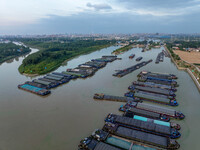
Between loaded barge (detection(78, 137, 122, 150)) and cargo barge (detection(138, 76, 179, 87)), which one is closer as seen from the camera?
loaded barge (detection(78, 137, 122, 150))

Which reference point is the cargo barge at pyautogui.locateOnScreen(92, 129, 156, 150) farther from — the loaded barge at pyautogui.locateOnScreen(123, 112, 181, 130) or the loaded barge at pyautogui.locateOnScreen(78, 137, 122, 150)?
the loaded barge at pyautogui.locateOnScreen(123, 112, 181, 130)


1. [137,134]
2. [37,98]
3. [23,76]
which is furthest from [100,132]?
[23,76]

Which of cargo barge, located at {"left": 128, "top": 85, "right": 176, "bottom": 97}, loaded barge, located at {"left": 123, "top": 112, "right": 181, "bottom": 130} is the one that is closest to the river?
loaded barge, located at {"left": 123, "top": 112, "right": 181, "bottom": 130}

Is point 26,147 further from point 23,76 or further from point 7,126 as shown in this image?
point 23,76

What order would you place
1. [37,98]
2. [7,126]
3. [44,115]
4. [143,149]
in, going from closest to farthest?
[143,149]
[7,126]
[44,115]
[37,98]

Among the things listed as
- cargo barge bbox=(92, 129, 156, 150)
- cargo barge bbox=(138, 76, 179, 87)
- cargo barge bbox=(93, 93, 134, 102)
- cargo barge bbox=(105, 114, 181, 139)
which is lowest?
cargo barge bbox=(92, 129, 156, 150)
